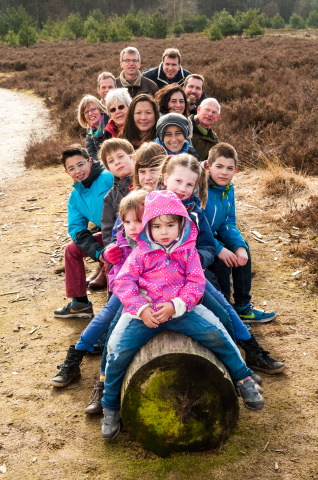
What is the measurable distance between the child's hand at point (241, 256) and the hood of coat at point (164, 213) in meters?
1.05

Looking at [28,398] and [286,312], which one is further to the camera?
[286,312]

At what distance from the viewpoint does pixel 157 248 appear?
9.50 feet

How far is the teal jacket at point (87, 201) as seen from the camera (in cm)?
445

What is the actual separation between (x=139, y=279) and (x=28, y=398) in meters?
1.40

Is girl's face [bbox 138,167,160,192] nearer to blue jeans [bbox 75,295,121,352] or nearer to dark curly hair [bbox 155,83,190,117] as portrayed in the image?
blue jeans [bbox 75,295,121,352]

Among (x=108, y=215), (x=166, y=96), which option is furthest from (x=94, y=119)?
(x=108, y=215)

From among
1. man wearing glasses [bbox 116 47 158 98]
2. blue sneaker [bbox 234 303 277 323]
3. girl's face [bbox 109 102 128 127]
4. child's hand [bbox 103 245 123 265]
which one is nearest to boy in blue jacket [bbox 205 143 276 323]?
blue sneaker [bbox 234 303 277 323]

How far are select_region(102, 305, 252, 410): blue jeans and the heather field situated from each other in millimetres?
481

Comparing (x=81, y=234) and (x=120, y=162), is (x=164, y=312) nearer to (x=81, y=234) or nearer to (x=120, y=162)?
(x=120, y=162)

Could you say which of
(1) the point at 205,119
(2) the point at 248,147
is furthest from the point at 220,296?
(2) the point at 248,147

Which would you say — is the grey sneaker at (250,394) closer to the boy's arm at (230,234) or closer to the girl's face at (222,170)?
the boy's arm at (230,234)

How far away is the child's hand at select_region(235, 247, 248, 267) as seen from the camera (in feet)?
13.0

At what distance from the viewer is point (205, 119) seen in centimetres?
534

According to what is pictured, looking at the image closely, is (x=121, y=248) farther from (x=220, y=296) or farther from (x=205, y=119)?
(x=205, y=119)
